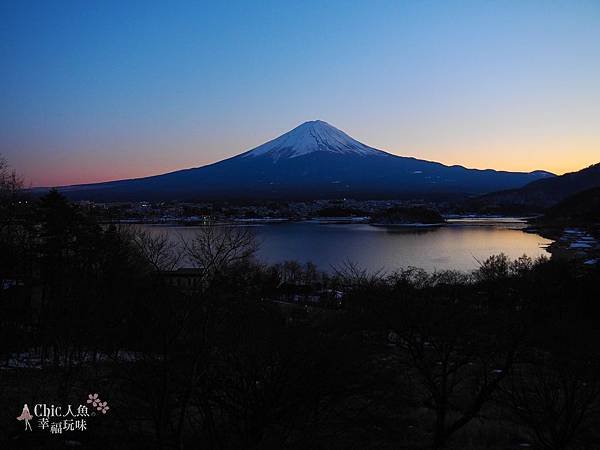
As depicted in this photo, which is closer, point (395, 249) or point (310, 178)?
point (395, 249)

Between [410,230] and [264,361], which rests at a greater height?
[264,361]

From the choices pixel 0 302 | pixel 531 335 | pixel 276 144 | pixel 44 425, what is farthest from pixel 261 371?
pixel 276 144

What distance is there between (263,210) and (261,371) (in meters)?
43.0

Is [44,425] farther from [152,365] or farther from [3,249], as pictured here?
[3,249]

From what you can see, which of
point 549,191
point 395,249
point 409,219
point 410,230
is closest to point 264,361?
point 395,249

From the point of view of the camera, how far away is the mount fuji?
62.3 metres

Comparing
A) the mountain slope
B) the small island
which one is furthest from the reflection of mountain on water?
the mountain slope

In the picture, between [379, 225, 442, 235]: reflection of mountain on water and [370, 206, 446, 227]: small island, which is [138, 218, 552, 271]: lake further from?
[370, 206, 446, 227]: small island

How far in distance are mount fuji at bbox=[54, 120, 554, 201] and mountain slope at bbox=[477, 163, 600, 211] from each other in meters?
7.41

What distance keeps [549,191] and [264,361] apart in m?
66.7

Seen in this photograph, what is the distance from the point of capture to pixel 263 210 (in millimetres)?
45062

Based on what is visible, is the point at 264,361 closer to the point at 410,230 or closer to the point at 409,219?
the point at 410,230

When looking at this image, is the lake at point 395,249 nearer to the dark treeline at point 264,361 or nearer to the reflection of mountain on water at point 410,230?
the reflection of mountain on water at point 410,230

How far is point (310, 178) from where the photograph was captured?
73625 mm
